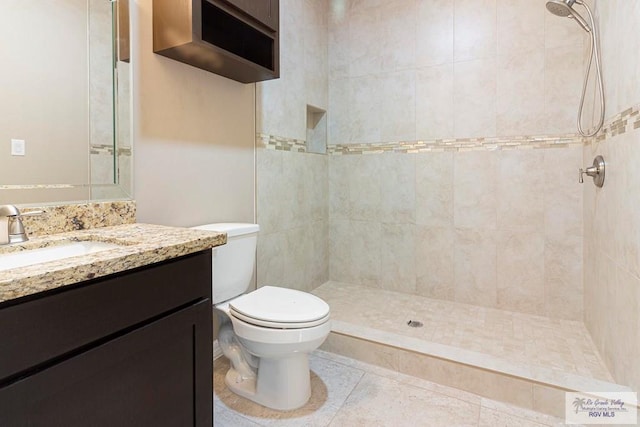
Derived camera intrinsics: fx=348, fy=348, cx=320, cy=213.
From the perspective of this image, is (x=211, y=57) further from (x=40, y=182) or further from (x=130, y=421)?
(x=130, y=421)

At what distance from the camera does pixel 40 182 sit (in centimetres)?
119

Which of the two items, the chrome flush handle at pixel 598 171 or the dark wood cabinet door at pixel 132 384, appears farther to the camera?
the chrome flush handle at pixel 598 171

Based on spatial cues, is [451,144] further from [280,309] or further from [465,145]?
[280,309]

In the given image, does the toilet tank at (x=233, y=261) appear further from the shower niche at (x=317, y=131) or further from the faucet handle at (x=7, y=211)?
the shower niche at (x=317, y=131)

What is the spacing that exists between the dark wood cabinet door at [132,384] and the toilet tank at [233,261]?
1.69ft

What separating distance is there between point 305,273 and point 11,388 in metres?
2.08

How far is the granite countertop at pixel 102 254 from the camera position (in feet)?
2.18

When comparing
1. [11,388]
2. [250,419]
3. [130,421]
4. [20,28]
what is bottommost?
[250,419]

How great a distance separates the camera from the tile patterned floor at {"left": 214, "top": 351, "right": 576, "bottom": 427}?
4.76 ft

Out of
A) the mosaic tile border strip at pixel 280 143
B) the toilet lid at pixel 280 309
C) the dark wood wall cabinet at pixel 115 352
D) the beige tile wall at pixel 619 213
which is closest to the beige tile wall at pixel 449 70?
the beige tile wall at pixel 619 213

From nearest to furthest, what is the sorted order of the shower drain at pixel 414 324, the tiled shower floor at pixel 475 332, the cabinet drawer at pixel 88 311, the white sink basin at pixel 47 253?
the cabinet drawer at pixel 88 311 → the white sink basin at pixel 47 253 → the tiled shower floor at pixel 475 332 → the shower drain at pixel 414 324

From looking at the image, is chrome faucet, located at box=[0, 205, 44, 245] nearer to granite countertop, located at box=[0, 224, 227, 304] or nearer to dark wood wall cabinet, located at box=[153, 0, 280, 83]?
granite countertop, located at box=[0, 224, 227, 304]

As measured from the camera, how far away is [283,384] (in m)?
1.52

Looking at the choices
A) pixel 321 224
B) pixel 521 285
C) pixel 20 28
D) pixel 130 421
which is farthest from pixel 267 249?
pixel 521 285
